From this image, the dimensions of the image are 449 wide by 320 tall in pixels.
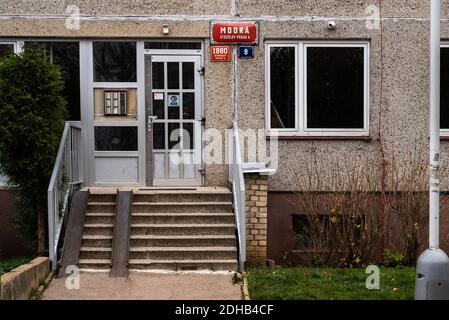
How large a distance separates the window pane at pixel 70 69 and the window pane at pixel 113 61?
0.30 m

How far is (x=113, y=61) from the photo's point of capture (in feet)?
33.4

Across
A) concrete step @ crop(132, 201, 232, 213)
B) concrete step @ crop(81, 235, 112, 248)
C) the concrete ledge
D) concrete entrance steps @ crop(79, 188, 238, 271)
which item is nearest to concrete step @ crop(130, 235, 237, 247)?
concrete entrance steps @ crop(79, 188, 238, 271)

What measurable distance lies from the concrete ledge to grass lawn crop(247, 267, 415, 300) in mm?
2326

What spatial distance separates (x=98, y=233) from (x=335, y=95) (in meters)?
3.98

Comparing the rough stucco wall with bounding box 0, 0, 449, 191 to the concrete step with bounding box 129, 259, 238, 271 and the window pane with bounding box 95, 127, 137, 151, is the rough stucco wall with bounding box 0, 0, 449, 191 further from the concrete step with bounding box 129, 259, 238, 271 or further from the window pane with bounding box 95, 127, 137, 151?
the concrete step with bounding box 129, 259, 238, 271

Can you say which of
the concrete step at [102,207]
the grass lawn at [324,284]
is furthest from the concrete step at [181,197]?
the grass lawn at [324,284]

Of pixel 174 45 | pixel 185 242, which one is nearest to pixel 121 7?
pixel 174 45

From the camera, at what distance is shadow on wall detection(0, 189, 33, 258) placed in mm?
9766

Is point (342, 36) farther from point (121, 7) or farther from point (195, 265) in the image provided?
point (195, 265)

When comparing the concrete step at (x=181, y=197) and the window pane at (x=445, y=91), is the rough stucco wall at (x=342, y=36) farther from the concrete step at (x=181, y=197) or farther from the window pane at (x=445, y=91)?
the concrete step at (x=181, y=197)

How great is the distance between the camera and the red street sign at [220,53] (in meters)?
10.0
